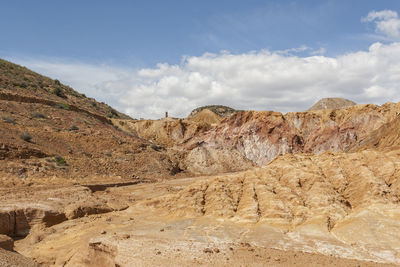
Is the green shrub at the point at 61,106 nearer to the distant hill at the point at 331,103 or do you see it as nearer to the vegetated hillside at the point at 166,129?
the vegetated hillside at the point at 166,129

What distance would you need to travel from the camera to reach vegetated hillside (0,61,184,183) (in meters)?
24.9

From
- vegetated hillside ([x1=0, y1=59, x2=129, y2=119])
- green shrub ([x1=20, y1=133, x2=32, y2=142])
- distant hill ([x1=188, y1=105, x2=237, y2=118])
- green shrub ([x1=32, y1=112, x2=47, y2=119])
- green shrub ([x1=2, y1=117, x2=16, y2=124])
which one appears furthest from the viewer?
distant hill ([x1=188, y1=105, x2=237, y2=118])

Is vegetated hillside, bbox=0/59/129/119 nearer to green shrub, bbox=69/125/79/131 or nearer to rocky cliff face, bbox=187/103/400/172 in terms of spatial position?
green shrub, bbox=69/125/79/131

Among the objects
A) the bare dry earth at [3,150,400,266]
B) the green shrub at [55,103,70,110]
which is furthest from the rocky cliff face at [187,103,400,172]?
the bare dry earth at [3,150,400,266]

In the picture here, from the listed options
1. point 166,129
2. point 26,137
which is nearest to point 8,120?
point 26,137

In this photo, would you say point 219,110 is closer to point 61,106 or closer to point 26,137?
point 61,106

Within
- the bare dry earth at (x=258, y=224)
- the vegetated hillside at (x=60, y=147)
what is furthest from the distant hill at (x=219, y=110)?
the bare dry earth at (x=258, y=224)

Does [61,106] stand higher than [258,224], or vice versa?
[61,106]

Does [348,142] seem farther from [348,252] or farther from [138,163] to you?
[348,252]

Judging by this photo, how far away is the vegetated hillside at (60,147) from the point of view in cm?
2490

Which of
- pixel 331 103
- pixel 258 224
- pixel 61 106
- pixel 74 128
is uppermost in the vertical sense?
pixel 331 103

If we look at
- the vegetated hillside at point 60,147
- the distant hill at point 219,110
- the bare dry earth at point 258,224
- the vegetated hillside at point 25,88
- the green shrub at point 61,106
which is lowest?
the bare dry earth at point 258,224

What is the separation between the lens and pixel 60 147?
3036 centimetres

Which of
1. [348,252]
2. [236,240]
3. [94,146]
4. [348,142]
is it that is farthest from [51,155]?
[348,142]
